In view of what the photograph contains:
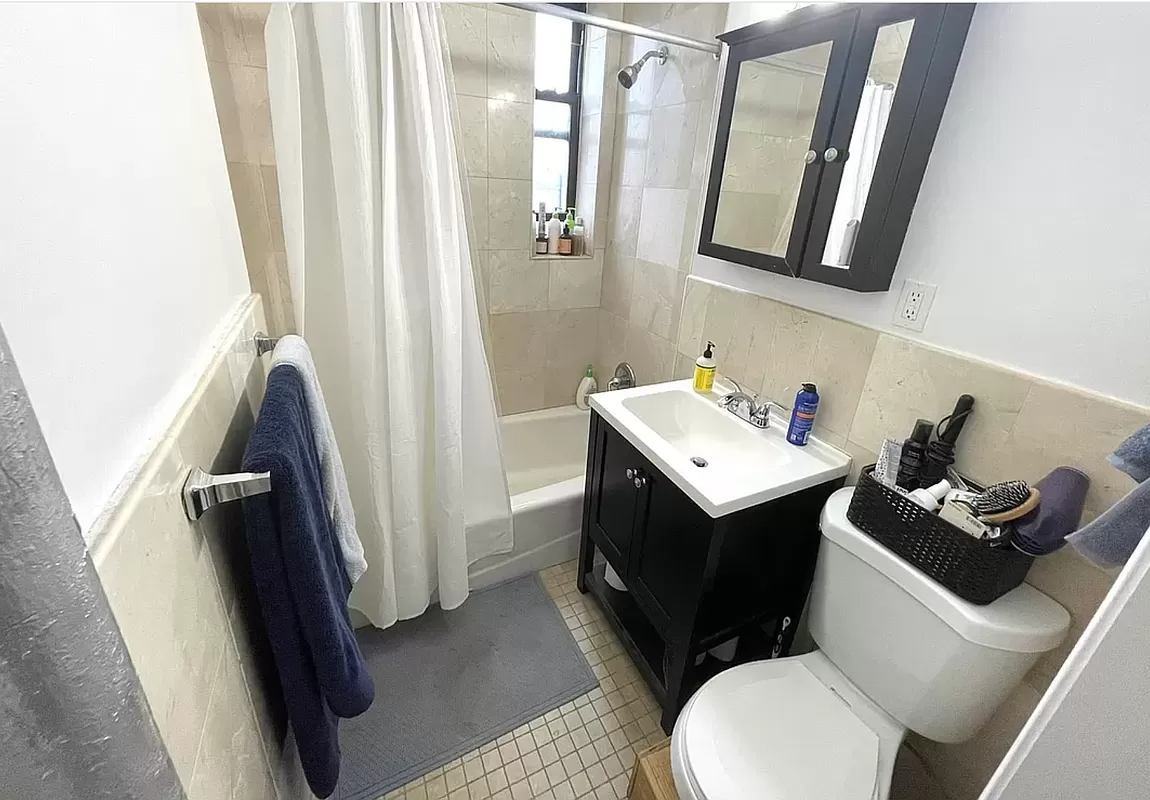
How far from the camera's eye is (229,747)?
2.12 feet

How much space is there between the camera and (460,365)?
1.36 m

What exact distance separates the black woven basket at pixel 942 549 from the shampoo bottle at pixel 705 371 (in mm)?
629

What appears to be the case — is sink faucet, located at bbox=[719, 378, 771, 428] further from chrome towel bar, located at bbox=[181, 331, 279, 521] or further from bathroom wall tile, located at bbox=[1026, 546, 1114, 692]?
chrome towel bar, located at bbox=[181, 331, 279, 521]

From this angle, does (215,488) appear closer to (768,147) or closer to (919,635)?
(919,635)

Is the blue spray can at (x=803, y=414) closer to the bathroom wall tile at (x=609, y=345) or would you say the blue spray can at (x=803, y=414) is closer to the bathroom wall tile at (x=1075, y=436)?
the bathroom wall tile at (x=1075, y=436)

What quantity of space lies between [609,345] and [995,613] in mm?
1731

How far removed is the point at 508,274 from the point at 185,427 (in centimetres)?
167

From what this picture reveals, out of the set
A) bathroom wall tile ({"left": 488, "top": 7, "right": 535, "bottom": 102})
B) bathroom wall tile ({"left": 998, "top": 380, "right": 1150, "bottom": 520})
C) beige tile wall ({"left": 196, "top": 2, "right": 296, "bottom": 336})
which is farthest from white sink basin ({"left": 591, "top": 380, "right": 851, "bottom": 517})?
bathroom wall tile ({"left": 488, "top": 7, "right": 535, "bottom": 102})

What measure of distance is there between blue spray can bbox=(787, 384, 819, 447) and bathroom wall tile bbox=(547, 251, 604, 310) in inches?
49.2

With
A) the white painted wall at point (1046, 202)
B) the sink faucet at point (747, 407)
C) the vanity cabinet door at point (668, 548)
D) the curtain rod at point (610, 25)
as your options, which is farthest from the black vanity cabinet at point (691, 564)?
the curtain rod at point (610, 25)

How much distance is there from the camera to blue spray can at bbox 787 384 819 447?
1.26 m

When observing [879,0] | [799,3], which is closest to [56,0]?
[879,0]

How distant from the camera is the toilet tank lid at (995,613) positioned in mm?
827

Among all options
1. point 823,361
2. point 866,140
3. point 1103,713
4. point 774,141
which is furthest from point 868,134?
point 1103,713
